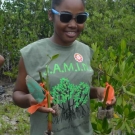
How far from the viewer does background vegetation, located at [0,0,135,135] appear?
1.97 meters

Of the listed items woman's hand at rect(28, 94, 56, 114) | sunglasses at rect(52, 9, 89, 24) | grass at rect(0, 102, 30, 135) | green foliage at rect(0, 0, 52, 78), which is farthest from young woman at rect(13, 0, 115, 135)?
green foliage at rect(0, 0, 52, 78)

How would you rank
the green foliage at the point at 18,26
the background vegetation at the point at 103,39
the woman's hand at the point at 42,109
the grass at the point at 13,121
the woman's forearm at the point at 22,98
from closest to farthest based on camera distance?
the woman's hand at the point at 42,109 < the woman's forearm at the point at 22,98 < the background vegetation at the point at 103,39 < the grass at the point at 13,121 < the green foliage at the point at 18,26

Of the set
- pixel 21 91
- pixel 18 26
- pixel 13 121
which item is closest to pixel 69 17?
pixel 21 91

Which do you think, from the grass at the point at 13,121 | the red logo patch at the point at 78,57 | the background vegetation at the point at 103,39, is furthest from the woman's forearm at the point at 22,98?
the grass at the point at 13,121

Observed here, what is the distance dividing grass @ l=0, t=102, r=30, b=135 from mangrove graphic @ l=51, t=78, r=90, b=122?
7.28 feet

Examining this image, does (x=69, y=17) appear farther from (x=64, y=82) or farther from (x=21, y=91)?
(x=21, y=91)

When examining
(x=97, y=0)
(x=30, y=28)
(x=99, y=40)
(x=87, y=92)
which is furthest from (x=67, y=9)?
(x=30, y=28)

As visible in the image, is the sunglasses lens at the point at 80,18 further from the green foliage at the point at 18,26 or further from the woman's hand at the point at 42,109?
the green foliage at the point at 18,26

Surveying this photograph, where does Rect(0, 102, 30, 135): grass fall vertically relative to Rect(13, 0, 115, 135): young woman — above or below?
below

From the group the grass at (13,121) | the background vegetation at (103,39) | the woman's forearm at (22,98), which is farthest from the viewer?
the grass at (13,121)

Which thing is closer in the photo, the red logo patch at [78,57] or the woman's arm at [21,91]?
the woman's arm at [21,91]

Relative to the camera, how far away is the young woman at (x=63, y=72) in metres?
1.76

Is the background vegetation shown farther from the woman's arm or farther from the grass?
the woman's arm

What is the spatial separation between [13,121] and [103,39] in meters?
1.58
